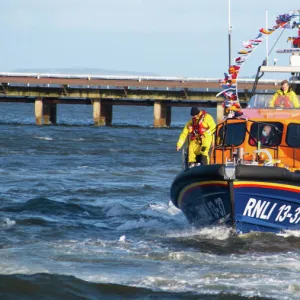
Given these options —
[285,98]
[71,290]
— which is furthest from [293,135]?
[71,290]

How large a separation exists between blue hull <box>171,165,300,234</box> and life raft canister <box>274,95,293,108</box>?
2.57 m

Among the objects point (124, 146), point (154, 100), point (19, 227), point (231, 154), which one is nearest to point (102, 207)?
point (19, 227)

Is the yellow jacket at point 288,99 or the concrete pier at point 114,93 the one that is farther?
the concrete pier at point 114,93

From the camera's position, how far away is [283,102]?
55.0 feet

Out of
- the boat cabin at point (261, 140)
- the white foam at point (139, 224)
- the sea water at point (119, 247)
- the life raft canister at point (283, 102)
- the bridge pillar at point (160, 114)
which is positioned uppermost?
the life raft canister at point (283, 102)

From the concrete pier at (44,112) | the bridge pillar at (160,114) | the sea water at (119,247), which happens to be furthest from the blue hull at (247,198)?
the concrete pier at (44,112)

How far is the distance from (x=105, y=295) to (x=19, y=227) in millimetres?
5444

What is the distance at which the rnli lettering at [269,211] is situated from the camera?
1443 centimetres

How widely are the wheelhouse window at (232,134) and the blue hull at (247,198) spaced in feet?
3.93

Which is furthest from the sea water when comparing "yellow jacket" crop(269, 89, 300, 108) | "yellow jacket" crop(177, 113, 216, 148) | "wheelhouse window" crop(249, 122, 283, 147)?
"yellow jacket" crop(269, 89, 300, 108)

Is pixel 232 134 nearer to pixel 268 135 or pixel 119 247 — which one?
pixel 268 135

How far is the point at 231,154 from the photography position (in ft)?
51.9

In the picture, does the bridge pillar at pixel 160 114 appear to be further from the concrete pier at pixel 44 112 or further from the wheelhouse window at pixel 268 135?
the wheelhouse window at pixel 268 135

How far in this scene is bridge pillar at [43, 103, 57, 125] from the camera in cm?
5534
